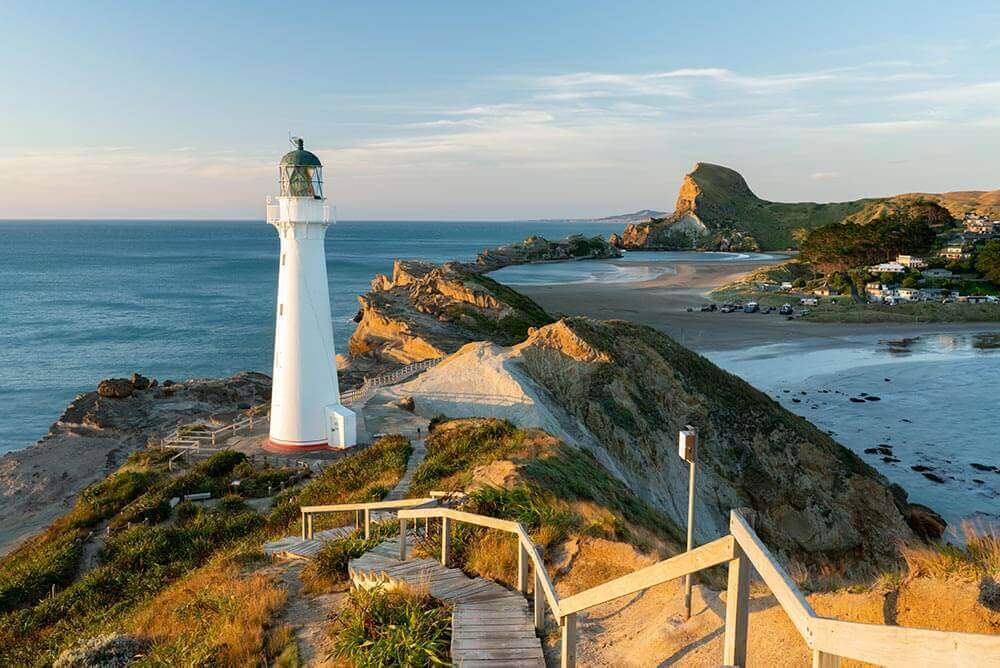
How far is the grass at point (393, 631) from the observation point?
6711 millimetres

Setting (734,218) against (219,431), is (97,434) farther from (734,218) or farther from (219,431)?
(734,218)

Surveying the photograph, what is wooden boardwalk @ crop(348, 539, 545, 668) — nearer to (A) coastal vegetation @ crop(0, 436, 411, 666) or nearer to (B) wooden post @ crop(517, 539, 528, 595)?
(B) wooden post @ crop(517, 539, 528, 595)

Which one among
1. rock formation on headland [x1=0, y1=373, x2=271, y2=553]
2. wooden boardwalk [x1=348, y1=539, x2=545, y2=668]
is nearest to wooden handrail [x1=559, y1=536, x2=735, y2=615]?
wooden boardwalk [x1=348, y1=539, x2=545, y2=668]

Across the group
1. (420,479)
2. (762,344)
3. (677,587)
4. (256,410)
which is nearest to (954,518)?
(420,479)

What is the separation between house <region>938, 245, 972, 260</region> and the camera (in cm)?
8969

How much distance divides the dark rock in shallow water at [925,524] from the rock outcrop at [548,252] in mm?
108039

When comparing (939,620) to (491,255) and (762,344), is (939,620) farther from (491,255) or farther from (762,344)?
(491,255)

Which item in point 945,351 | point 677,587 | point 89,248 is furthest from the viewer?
point 89,248

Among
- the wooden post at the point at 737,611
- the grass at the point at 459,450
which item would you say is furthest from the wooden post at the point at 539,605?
the grass at the point at 459,450

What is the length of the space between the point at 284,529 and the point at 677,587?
9.78 m

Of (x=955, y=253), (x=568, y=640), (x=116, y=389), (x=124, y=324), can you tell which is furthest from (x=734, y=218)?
(x=568, y=640)

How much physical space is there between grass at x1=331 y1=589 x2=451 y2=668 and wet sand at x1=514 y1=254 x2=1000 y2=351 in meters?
48.4

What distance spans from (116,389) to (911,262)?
8855cm

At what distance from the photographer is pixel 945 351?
51.6m
